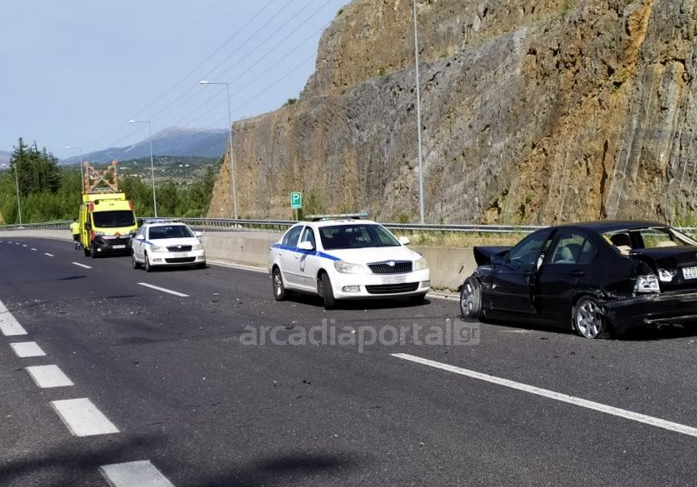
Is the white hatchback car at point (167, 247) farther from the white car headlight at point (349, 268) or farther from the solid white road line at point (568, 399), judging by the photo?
the solid white road line at point (568, 399)

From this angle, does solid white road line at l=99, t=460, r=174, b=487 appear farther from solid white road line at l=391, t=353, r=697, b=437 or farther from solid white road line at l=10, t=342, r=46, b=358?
solid white road line at l=10, t=342, r=46, b=358

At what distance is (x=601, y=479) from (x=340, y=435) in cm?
195

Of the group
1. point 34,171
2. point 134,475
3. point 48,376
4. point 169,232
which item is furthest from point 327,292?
point 34,171

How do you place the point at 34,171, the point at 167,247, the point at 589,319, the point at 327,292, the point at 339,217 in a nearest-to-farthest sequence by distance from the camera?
the point at 589,319
the point at 327,292
the point at 339,217
the point at 167,247
the point at 34,171

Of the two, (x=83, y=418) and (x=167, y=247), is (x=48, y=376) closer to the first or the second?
(x=83, y=418)

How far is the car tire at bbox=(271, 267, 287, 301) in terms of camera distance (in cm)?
1650

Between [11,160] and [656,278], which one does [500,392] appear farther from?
[11,160]

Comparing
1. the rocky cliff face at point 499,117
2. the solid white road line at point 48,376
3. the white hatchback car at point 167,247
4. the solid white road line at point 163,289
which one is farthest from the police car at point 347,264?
the rocky cliff face at point 499,117

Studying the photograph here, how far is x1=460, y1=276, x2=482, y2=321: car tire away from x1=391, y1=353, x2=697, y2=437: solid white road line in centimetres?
307

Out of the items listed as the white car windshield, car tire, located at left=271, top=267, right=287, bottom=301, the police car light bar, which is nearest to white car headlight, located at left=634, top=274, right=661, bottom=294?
the police car light bar

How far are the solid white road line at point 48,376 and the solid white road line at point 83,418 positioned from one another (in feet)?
3.00

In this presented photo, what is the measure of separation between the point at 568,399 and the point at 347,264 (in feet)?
24.4

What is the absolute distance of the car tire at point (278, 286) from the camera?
1650cm

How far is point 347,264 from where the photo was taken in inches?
573
